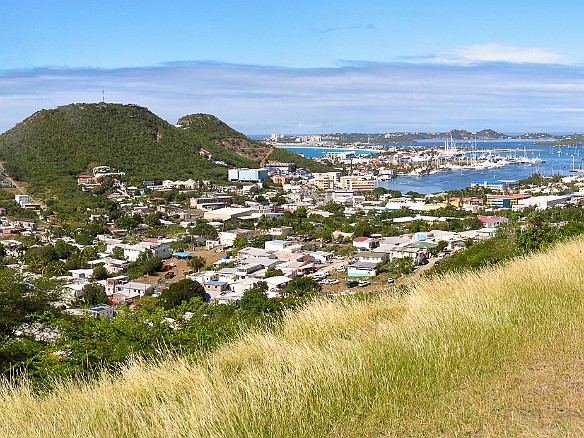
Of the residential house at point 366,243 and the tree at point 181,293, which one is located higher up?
the tree at point 181,293

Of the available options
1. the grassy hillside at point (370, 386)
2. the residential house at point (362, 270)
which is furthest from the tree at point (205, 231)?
the grassy hillside at point (370, 386)

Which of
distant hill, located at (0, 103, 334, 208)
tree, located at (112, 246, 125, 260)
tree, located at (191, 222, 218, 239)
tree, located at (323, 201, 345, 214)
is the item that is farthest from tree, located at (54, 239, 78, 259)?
tree, located at (323, 201, 345, 214)

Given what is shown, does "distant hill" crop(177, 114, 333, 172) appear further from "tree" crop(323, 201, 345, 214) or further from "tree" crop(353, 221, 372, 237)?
"tree" crop(353, 221, 372, 237)

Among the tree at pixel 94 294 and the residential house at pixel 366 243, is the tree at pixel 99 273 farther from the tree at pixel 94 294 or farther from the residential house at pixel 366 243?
the residential house at pixel 366 243

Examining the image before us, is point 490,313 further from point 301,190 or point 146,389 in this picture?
point 301,190

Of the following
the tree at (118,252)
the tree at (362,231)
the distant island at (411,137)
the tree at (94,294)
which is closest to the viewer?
the tree at (94,294)

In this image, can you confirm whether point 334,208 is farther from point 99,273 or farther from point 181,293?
point 181,293
